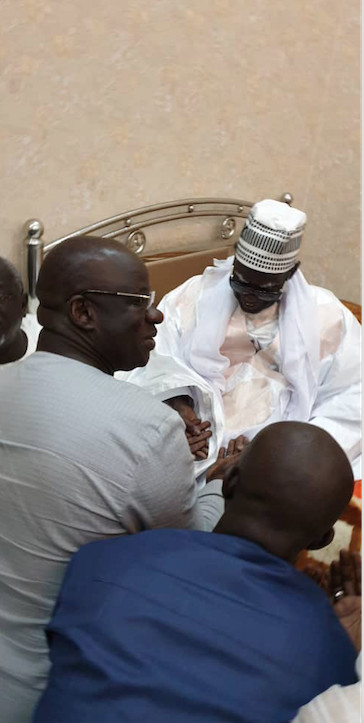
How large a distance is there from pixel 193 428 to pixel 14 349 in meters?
0.69

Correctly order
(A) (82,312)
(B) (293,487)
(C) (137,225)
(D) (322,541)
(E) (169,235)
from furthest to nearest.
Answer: (E) (169,235)
(C) (137,225)
(A) (82,312)
(D) (322,541)
(B) (293,487)

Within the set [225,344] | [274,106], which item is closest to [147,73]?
[274,106]

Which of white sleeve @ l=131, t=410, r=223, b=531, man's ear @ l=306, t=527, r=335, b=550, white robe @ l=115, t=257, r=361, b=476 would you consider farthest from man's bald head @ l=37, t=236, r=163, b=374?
white robe @ l=115, t=257, r=361, b=476

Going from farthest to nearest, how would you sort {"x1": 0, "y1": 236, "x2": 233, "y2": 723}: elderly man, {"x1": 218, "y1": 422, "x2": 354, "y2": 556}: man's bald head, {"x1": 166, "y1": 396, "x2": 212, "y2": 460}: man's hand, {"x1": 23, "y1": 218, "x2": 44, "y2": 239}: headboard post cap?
{"x1": 23, "y1": 218, "x2": 44, "y2": 239}: headboard post cap → {"x1": 166, "y1": 396, "x2": 212, "y2": 460}: man's hand → {"x1": 0, "y1": 236, "x2": 233, "y2": 723}: elderly man → {"x1": 218, "y1": 422, "x2": 354, "y2": 556}: man's bald head

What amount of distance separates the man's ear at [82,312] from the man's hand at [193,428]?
0.84 m

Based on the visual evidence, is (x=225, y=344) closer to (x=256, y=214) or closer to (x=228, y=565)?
(x=256, y=214)

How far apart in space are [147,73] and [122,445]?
2.04 m

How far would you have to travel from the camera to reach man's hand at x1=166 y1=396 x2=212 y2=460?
2.28m

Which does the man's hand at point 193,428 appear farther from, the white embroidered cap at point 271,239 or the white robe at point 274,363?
the white embroidered cap at point 271,239

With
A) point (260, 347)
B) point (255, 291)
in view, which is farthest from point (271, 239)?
point (260, 347)

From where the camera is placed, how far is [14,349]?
1893 millimetres

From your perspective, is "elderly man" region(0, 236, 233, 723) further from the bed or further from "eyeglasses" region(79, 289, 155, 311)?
the bed

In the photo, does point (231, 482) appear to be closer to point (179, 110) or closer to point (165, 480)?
point (165, 480)

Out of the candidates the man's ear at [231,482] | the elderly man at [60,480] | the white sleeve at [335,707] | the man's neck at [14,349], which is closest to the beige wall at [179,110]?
the man's neck at [14,349]
